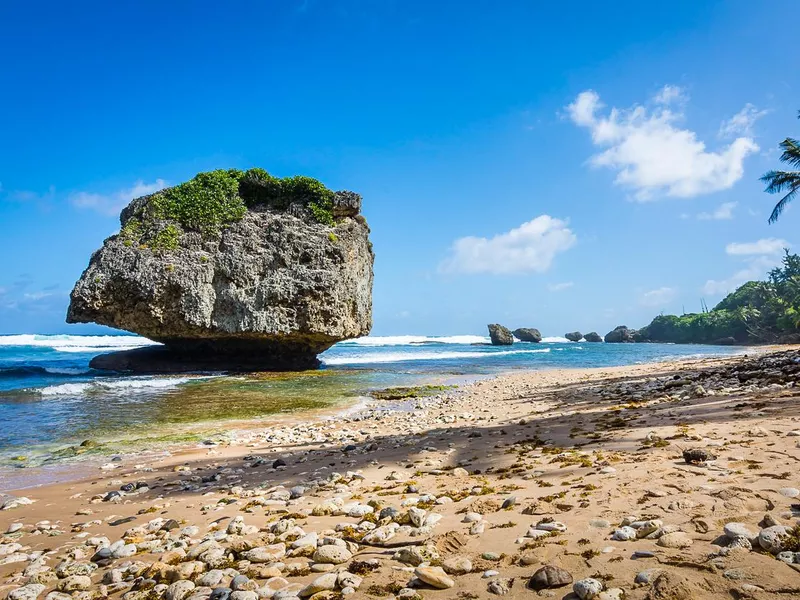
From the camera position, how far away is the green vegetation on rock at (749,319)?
66188 millimetres

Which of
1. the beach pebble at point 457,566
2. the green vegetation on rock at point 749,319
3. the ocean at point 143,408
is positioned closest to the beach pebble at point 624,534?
the beach pebble at point 457,566

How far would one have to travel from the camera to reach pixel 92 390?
19078 mm

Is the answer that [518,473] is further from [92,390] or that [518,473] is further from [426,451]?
[92,390]

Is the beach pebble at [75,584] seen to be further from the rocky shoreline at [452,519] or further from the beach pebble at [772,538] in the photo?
the beach pebble at [772,538]

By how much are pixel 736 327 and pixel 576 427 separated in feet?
291

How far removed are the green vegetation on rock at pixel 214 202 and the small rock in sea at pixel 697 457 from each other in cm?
2888

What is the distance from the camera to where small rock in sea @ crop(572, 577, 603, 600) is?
7.97 feet

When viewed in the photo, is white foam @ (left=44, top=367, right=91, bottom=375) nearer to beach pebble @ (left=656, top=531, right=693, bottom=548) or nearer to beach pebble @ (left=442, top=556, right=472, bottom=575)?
beach pebble @ (left=442, top=556, right=472, bottom=575)

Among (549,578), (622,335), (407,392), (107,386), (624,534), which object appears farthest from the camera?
(622,335)

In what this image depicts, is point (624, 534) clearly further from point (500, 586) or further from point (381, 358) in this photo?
point (381, 358)

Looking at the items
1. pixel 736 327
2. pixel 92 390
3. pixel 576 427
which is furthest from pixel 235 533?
pixel 736 327

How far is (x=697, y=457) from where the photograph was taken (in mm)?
4758

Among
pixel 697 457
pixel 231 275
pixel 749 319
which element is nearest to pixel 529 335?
pixel 749 319

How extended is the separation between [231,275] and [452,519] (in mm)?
27405
